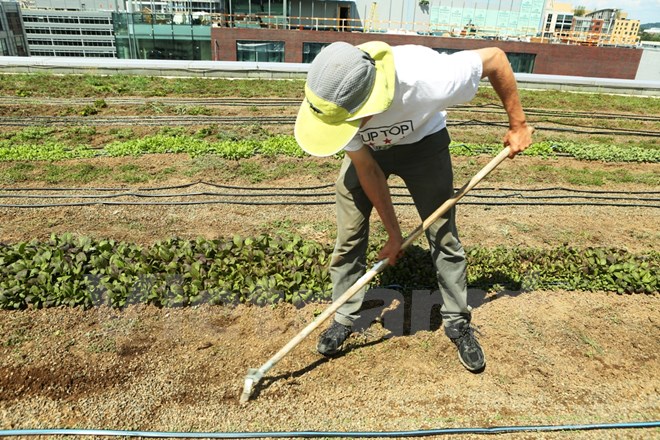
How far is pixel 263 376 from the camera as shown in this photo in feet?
9.47

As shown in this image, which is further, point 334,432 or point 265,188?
point 265,188

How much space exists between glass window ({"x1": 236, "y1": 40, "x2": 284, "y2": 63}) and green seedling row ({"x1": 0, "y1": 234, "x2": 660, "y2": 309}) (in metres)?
18.9

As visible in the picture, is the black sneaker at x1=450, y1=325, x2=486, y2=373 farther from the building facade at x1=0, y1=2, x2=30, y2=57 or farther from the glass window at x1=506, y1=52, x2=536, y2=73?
the building facade at x1=0, y1=2, x2=30, y2=57

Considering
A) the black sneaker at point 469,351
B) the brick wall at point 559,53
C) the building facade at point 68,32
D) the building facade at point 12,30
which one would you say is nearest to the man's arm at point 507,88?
the black sneaker at point 469,351

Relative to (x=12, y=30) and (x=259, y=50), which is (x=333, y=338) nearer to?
(x=259, y=50)

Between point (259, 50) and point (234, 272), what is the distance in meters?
19.4

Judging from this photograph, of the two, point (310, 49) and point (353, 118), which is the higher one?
point (353, 118)

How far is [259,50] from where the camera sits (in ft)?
69.7

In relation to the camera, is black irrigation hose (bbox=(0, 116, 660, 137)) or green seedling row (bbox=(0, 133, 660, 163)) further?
black irrigation hose (bbox=(0, 116, 660, 137))

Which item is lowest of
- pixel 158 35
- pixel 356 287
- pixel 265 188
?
pixel 265 188

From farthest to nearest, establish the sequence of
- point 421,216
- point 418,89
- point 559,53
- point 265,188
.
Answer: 1. point 559,53
2. point 265,188
3. point 421,216
4. point 418,89

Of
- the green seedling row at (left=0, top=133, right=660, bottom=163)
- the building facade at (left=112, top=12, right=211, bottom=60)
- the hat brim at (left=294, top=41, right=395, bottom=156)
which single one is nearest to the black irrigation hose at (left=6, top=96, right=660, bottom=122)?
the green seedling row at (left=0, top=133, right=660, bottom=163)

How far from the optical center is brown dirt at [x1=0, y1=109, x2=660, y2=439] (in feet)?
8.95

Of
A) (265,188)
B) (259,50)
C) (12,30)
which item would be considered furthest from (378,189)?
(12,30)
